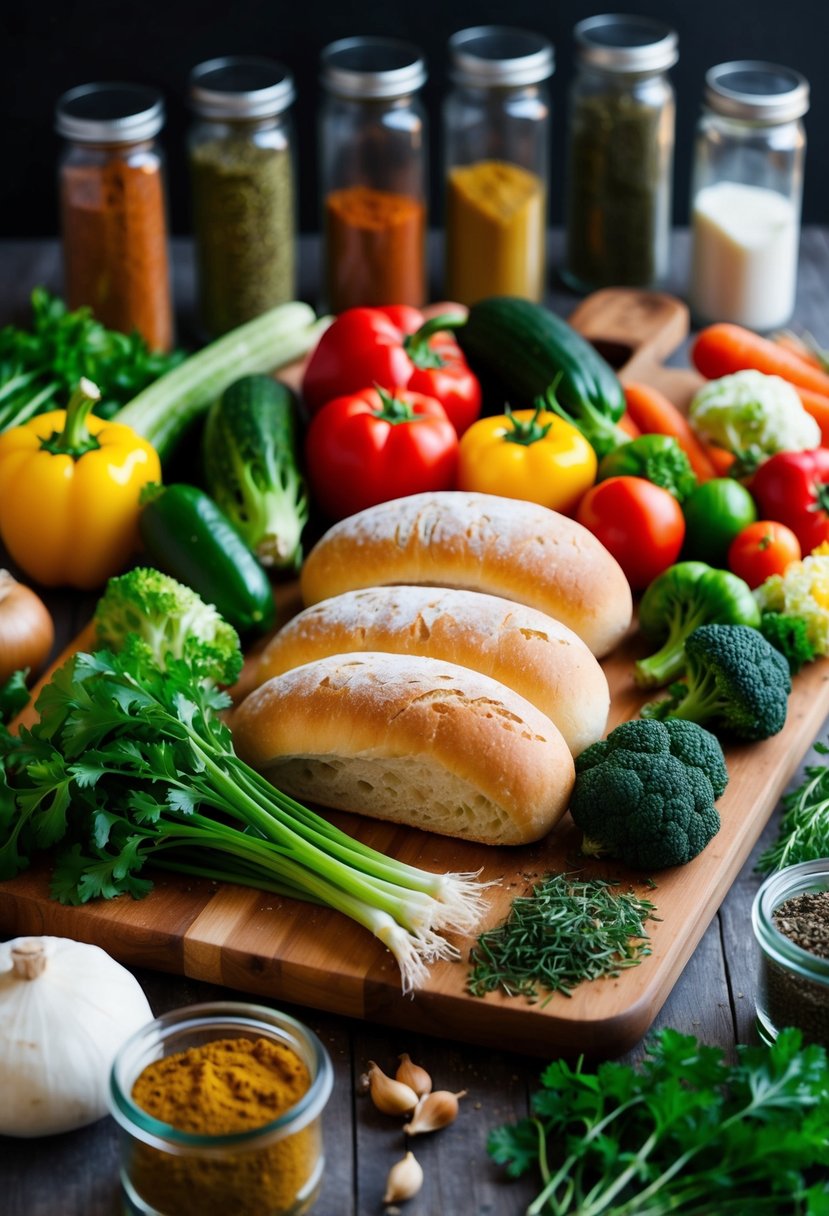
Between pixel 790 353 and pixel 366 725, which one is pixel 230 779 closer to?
pixel 366 725

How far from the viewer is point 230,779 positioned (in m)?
2.11

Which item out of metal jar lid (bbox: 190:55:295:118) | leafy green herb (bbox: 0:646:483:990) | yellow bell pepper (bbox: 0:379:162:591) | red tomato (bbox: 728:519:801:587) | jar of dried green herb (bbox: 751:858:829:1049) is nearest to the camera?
jar of dried green herb (bbox: 751:858:829:1049)

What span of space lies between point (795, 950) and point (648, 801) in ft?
1.07

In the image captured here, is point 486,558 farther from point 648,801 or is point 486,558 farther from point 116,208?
point 116,208

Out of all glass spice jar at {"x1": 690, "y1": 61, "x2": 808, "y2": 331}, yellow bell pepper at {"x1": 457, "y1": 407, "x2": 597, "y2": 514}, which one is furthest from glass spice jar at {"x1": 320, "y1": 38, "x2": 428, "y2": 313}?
yellow bell pepper at {"x1": 457, "y1": 407, "x2": 597, "y2": 514}

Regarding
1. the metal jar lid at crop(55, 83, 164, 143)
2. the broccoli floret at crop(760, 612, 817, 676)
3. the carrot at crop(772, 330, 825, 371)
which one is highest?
the metal jar lid at crop(55, 83, 164, 143)

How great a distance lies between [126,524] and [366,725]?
911mm

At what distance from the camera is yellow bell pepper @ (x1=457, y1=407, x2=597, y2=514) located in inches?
113

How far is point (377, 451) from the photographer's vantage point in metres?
2.95

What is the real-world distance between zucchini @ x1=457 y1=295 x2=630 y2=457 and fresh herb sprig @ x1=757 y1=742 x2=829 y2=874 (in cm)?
90

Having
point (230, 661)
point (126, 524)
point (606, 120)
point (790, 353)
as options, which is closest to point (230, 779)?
point (230, 661)

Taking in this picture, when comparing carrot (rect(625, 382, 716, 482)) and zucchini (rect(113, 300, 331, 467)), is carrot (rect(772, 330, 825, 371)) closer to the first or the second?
carrot (rect(625, 382, 716, 482))

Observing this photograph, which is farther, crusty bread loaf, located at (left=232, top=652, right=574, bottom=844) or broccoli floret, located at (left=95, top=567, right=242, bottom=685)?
broccoli floret, located at (left=95, top=567, right=242, bottom=685)

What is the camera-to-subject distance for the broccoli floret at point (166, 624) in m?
2.47
